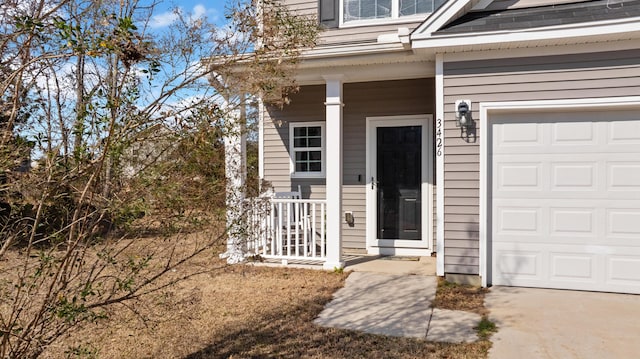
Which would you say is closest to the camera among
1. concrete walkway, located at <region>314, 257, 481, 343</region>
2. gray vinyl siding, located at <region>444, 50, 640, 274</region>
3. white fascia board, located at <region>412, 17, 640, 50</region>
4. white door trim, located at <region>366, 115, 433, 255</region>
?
concrete walkway, located at <region>314, 257, 481, 343</region>

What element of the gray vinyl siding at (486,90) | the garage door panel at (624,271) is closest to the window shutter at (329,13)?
the gray vinyl siding at (486,90)

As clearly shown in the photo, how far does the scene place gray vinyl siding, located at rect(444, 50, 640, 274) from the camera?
4746mm

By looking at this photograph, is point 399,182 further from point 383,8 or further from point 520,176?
point 383,8

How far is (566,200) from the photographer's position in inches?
196

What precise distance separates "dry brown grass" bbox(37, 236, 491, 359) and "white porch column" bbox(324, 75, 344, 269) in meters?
0.93

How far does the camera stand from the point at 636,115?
4.79 metres

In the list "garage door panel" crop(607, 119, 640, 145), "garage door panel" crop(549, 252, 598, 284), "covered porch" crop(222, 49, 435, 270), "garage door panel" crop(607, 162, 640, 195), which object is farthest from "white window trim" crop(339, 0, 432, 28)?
"garage door panel" crop(549, 252, 598, 284)

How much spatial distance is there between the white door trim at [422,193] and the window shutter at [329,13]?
67.1 inches

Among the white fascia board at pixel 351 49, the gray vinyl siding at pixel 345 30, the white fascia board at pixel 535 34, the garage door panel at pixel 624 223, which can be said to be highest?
the gray vinyl siding at pixel 345 30

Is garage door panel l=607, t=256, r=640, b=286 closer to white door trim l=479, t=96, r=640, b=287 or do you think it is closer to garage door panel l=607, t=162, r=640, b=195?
garage door panel l=607, t=162, r=640, b=195

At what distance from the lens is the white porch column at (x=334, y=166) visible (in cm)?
586

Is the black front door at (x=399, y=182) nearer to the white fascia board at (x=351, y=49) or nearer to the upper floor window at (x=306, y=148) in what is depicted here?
the upper floor window at (x=306, y=148)

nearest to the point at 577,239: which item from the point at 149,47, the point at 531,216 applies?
the point at 531,216

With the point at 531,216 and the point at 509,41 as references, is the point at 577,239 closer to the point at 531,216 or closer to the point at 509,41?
the point at 531,216
